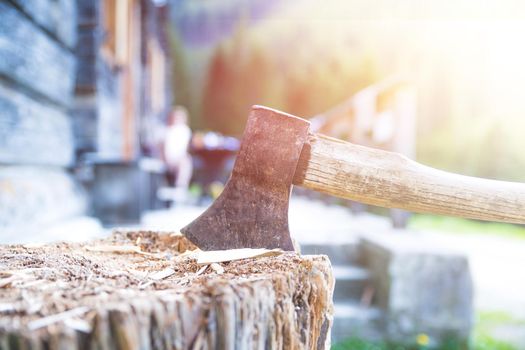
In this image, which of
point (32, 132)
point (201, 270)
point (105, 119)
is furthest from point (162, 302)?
point (105, 119)

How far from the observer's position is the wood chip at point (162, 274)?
0.80m

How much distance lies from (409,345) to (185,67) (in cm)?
1567

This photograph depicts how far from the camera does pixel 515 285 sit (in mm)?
3842

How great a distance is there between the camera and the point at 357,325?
270cm


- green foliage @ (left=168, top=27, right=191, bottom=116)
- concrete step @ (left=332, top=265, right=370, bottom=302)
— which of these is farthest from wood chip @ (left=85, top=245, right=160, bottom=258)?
green foliage @ (left=168, top=27, right=191, bottom=116)

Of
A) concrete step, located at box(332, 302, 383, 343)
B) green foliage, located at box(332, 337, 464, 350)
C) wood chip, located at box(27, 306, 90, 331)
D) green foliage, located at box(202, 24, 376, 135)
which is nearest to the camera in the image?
wood chip, located at box(27, 306, 90, 331)

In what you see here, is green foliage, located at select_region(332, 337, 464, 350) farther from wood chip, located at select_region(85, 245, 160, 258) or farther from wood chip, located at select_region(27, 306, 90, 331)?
wood chip, located at select_region(27, 306, 90, 331)

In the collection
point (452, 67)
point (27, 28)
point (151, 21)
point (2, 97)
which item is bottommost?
point (2, 97)

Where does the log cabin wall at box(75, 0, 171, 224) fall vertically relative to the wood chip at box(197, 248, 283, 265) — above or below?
above

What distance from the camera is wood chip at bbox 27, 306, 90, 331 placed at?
1.87ft

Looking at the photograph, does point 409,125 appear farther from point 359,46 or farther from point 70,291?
point 359,46

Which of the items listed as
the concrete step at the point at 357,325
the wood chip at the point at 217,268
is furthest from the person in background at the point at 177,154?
the wood chip at the point at 217,268

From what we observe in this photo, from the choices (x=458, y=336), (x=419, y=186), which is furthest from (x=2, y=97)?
(x=458, y=336)

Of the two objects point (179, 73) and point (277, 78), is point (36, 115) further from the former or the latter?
point (179, 73)
